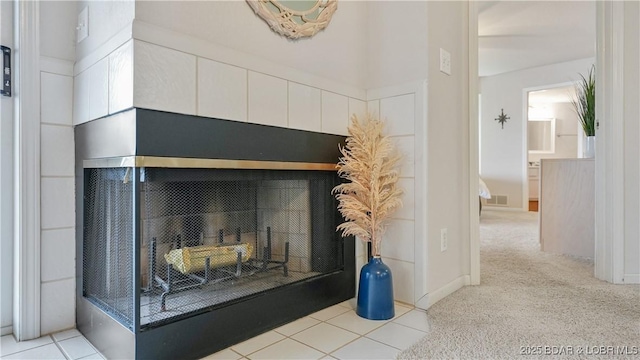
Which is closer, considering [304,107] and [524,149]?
[304,107]

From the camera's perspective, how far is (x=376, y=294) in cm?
150

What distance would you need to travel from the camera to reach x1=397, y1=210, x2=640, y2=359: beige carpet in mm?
1219

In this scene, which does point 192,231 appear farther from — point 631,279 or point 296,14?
point 631,279

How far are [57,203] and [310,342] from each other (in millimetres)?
1078

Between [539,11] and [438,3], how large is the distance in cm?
275

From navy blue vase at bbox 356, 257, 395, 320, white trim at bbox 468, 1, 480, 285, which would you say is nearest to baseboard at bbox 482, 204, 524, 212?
white trim at bbox 468, 1, 480, 285

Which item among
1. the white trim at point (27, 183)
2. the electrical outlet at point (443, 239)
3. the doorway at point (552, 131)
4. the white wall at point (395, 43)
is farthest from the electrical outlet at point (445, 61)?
the doorway at point (552, 131)

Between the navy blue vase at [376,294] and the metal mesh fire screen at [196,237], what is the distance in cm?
22

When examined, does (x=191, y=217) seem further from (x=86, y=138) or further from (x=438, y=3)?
(x=438, y=3)

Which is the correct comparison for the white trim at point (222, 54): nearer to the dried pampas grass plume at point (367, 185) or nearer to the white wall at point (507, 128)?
the dried pampas grass plume at point (367, 185)

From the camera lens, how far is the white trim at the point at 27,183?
50.8 inches

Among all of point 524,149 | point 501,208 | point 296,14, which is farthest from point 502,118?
point 296,14

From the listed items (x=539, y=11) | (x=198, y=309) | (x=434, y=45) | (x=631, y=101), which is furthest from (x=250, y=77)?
(x=539, y=11)

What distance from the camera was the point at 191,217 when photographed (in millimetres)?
1188
